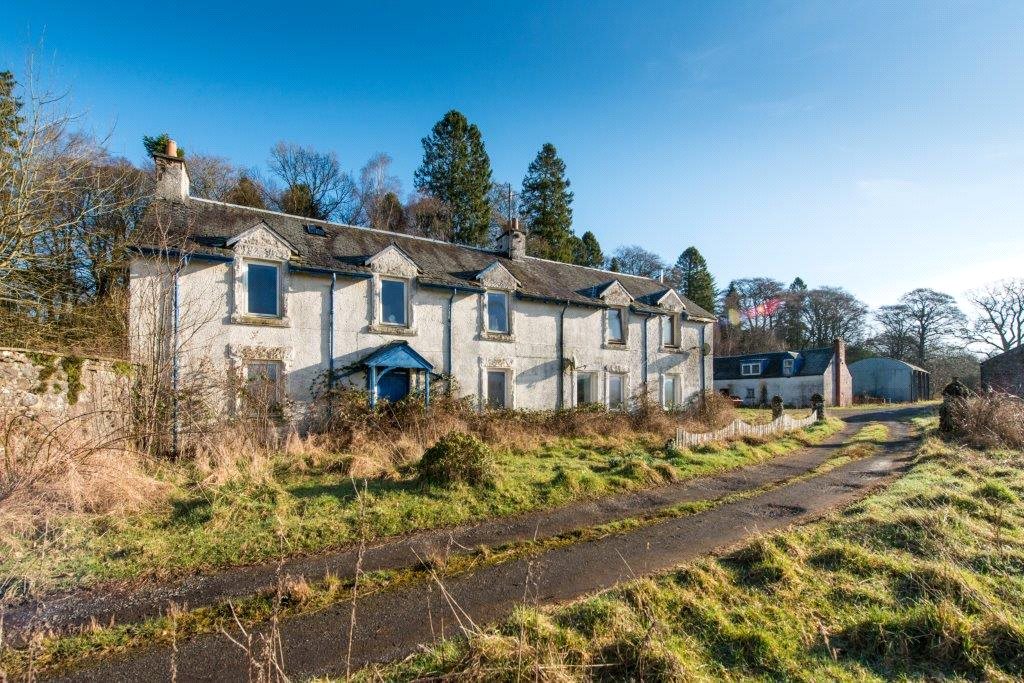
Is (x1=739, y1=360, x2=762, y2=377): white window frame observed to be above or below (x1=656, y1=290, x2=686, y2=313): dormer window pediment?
below

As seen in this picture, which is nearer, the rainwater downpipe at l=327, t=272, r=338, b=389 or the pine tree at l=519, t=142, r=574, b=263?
the rainwater downpipe at l=327, t=272, r=338, b=389

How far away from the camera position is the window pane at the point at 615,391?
21703 mm

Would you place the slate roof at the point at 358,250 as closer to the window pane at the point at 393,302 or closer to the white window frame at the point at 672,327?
the window pane at the point at 393,302

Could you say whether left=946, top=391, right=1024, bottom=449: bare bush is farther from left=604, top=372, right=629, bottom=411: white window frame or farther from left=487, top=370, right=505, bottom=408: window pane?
left=487, top=370, right=505, bottom=408: window pane

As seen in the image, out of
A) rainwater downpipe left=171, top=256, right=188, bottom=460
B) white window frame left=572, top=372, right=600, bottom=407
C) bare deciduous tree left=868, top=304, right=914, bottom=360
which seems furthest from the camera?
bare deciduous tree left=868, top=304, right=914, bottom=360

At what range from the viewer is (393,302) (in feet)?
55.6

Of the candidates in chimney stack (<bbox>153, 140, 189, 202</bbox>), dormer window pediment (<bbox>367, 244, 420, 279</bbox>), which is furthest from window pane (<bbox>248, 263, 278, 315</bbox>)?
chimney stack (<bbox>153, 140, 189, 202</bbox>)

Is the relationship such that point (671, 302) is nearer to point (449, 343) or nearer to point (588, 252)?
point (449, 343)

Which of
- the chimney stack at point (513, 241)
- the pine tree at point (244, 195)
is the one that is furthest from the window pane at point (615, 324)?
the pine tree at point (244, 195)

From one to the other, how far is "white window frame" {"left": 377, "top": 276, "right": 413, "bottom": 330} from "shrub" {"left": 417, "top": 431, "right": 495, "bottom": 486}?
7.85 meters

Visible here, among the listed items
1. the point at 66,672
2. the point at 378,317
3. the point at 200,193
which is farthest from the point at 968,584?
the point at 200,193

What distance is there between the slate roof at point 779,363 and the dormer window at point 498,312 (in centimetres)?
3499

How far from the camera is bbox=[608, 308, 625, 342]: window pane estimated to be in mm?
22141

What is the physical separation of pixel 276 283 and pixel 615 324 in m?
14.4
